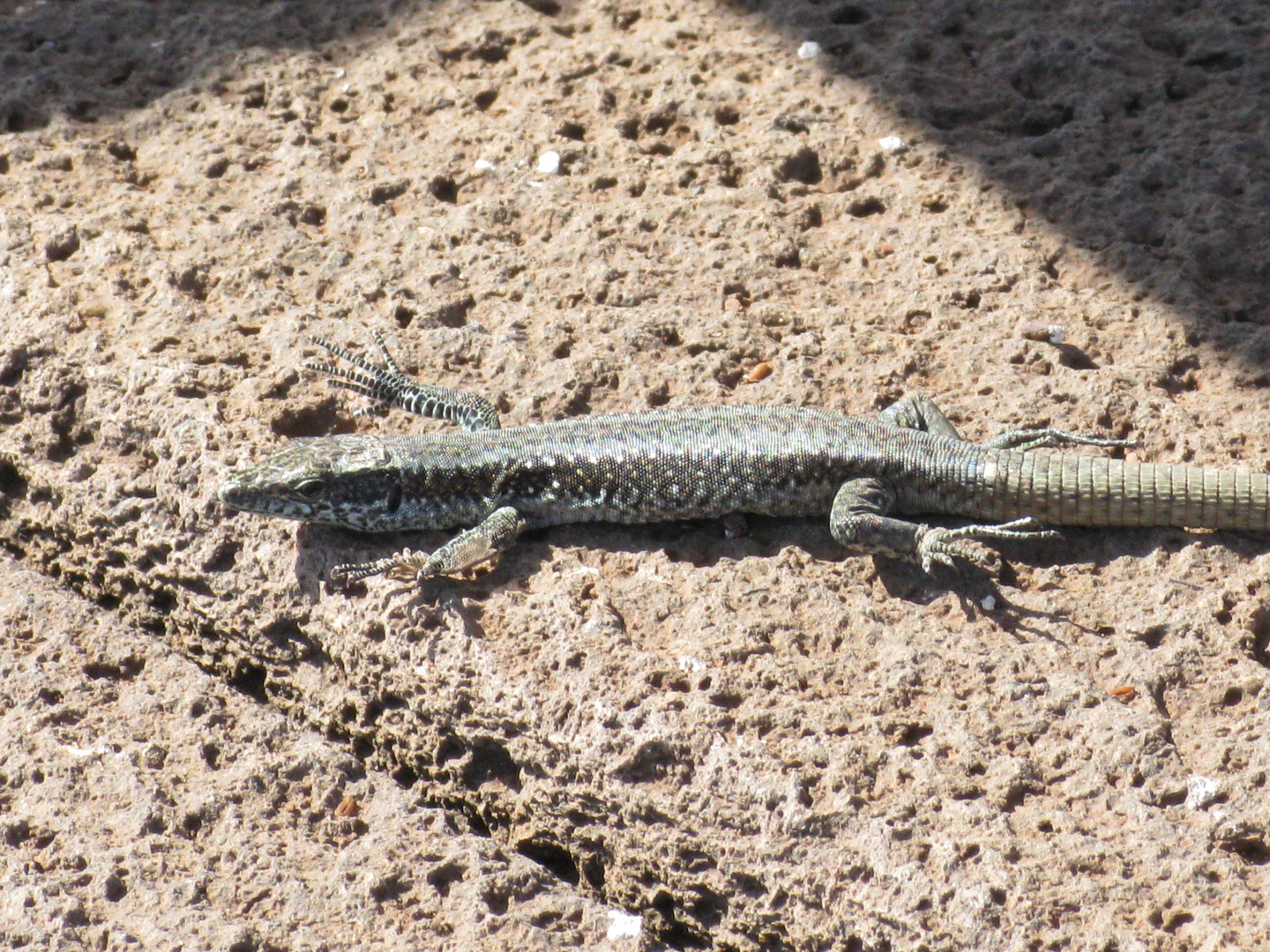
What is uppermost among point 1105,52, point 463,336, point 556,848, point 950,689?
point 1105,52

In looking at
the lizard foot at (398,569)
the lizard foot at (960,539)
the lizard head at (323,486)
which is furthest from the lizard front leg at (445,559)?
the lizard foot at (960,539)

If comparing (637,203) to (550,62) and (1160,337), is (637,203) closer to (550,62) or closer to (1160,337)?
(550,62)

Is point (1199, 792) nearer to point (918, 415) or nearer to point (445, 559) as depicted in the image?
point (918, 415)

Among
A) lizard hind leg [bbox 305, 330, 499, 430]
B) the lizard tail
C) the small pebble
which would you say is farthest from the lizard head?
the small pebble

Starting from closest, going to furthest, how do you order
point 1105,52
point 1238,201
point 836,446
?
point 836,446 → point 1238,201 → point 1105,52

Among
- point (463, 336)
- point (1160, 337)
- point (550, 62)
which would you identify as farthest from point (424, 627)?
point (550, 62)

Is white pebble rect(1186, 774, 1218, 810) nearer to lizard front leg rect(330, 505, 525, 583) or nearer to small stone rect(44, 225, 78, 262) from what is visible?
lizard front leg rect(330, 505, 525, 583)

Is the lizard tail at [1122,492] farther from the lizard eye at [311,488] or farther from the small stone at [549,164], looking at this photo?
the small stone at [549,164]

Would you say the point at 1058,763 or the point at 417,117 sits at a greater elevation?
the point at 417,117
